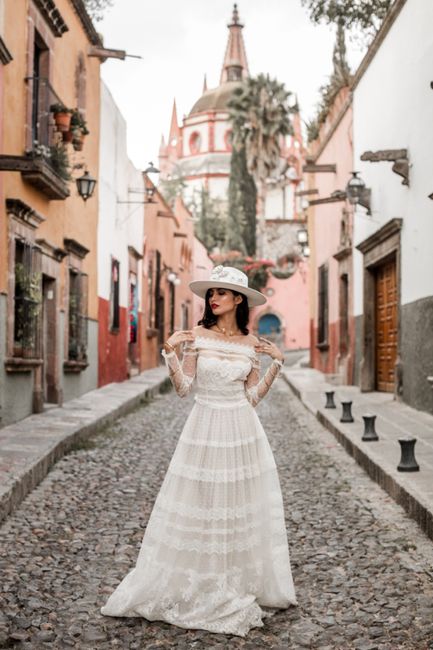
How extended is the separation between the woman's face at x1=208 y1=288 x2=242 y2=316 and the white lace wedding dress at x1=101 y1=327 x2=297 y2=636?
115 millimetres

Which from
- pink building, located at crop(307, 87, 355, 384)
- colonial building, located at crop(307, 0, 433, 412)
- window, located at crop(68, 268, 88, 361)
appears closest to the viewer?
colonial building, located at crop(307, 0, 433, 412)

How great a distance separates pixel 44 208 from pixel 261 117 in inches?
1280

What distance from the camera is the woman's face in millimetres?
3883

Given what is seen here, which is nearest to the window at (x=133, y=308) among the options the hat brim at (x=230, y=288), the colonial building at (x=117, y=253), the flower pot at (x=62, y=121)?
the colonial building at (x=117, y=253)

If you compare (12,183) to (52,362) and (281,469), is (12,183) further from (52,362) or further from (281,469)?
(281,469)

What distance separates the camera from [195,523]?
3.71 metres

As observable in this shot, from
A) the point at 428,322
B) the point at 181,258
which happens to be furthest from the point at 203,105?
the point at 428,322

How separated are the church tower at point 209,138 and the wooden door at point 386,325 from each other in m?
45.1

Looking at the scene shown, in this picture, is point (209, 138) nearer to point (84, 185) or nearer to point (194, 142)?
point (194, 142)

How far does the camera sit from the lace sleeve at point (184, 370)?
3.76 metres

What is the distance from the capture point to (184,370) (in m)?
3.83

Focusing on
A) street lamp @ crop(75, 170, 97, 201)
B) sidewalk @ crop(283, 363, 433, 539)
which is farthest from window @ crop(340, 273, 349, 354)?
street lamp @ crop(75, 170, 97, 201)

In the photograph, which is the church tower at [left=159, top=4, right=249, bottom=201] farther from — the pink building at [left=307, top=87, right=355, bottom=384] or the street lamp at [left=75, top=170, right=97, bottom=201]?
the street lamp at [left=75, top=170, right=97, bottom=201]

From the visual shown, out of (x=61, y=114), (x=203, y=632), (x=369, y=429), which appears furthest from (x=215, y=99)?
(x=203, y=632)
